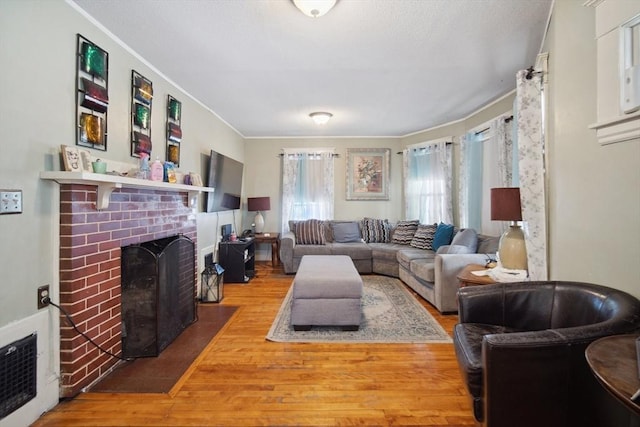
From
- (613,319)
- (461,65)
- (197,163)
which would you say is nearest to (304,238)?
(197,163)

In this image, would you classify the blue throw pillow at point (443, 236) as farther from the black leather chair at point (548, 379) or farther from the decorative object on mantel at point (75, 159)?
the decorative object on mantel at point (75, 159)

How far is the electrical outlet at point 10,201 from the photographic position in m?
1.39

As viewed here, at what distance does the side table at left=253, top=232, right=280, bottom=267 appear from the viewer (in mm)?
4840

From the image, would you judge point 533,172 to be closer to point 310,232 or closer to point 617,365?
point 617,365

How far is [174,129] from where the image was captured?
2932 mm

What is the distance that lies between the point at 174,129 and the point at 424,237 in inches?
144

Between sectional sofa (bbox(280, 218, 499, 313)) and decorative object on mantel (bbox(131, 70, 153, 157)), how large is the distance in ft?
8.29

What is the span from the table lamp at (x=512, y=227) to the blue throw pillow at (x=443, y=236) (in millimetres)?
1651

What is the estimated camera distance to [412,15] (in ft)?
6.25

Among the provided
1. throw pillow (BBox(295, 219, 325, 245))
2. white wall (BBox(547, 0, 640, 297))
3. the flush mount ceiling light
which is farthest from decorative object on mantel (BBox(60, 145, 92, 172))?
throw pillow (BBox(295, 219, 325, 245))

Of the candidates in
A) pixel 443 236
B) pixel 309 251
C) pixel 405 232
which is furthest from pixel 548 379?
pixel 405 232

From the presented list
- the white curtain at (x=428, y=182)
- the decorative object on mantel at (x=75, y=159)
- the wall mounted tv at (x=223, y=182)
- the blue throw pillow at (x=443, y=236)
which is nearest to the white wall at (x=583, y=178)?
the blue throw pillow at (x=443, y=236)

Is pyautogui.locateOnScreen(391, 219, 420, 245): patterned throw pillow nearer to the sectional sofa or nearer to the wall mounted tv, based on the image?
the sectional sofa

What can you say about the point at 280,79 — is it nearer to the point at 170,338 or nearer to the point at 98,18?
the point at 98,18
